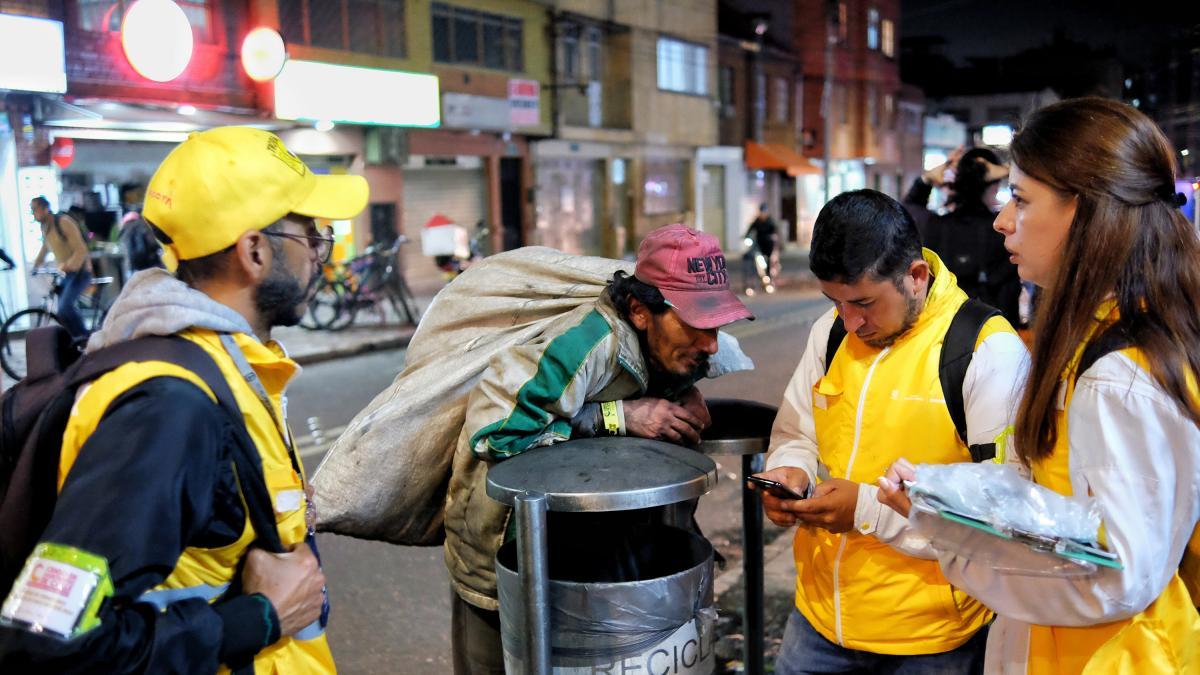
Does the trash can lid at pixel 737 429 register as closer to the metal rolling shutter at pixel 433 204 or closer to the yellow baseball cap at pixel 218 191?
the yellow baseball cap at pixel 218 191

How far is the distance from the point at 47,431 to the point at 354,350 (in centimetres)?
1115

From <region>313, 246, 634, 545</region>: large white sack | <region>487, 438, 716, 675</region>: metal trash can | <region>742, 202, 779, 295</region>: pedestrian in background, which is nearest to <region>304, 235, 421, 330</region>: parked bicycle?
<region>742, 202, 779, 295</region>: pedestrian in background

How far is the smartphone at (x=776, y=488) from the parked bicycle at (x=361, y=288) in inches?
483

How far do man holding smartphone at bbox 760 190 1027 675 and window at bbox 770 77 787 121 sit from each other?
113ft

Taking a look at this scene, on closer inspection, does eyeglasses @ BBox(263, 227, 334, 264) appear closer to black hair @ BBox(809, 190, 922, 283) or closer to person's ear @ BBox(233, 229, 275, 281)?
person's ear @ BBox(233, 229, 275, 281)

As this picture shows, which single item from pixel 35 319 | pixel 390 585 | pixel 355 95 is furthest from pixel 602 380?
pixel 355 95

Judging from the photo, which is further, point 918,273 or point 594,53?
point 594,53

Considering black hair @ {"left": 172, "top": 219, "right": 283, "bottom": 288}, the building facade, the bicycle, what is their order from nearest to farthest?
1. black hair @ {"left": 172, "top": 219, "right": 283, "bottom": 288}
2. the bicycle
3. the building facade

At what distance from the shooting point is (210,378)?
1623 millimetres

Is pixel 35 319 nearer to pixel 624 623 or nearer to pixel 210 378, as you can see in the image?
pixel 624 623

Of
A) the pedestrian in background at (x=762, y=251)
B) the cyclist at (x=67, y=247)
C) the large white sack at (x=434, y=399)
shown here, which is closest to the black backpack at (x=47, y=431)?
the large white sack at (x=434, y=399)

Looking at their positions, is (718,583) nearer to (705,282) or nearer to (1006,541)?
(705,282)

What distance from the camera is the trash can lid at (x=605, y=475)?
2158 millimetres

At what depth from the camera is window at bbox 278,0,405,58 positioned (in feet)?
57.6
